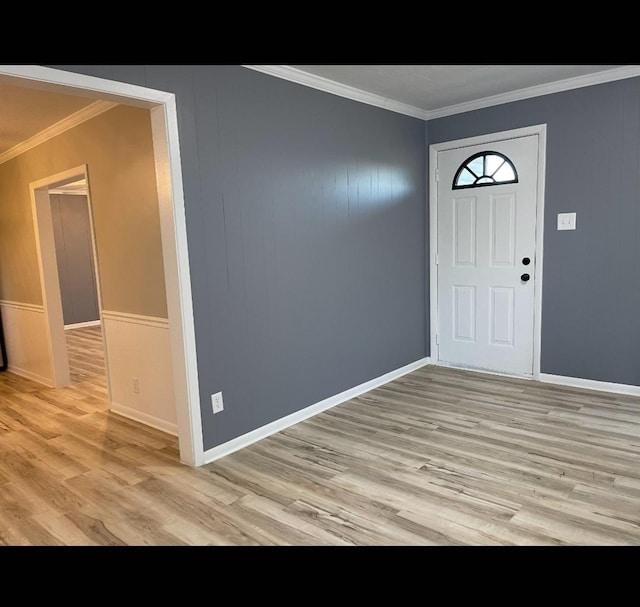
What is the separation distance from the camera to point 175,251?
2.60m

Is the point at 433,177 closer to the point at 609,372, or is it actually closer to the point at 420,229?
the point at 420,229

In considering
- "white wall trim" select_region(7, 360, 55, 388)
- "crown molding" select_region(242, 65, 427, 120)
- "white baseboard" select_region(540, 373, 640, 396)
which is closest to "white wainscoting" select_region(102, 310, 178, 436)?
"white wall trim" select_region(7, 360, 55, 388)

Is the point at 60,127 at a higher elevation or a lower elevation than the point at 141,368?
higher

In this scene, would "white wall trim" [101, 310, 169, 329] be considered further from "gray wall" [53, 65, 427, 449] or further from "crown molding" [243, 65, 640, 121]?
"crown molding" [243, 65, 640, 121]

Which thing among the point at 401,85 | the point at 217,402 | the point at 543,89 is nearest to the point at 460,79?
the point at 401,85

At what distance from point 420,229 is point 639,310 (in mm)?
1976

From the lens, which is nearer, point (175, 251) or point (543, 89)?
point (175, 251)

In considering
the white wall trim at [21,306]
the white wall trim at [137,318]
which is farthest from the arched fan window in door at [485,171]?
the white wall trim at [21,306]

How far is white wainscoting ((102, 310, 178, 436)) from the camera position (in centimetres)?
329

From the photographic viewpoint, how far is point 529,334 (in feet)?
13.5

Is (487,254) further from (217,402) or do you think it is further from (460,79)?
(217,402)

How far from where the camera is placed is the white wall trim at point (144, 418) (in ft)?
10.9

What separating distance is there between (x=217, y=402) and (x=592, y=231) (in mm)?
3177

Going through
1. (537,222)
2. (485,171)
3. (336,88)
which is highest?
(336,88)
